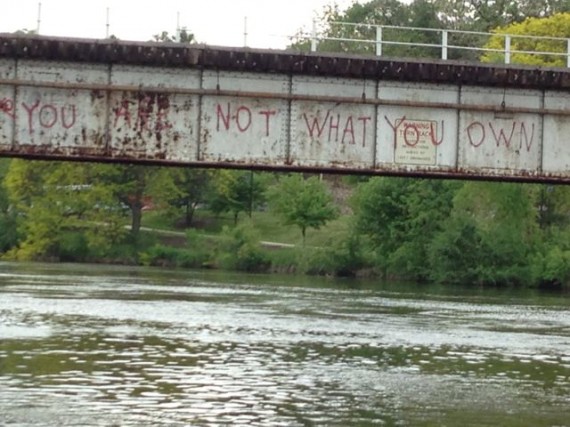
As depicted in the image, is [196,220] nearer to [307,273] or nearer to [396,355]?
[307,273]

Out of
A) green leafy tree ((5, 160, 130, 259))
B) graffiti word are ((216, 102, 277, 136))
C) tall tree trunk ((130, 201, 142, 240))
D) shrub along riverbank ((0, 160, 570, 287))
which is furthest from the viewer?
tall tree trunk ((130, 201, 142, 240))

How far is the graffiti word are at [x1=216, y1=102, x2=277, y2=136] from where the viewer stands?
107 ft

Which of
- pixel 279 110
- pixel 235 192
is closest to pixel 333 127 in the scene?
pixel 279 110

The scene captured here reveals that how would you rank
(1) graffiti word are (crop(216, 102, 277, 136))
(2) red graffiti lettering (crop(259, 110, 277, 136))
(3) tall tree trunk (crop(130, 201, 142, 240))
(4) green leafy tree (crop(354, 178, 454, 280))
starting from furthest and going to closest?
1. (3) tall tree trunk (crop(130, 201, 142, 240))
2. (4) green leafy tree (crop(354, 178, 454, 280))
3. (2) red graffiti lettering (crop(259, 110, 277, 136))
4. (1) graffiti word are (crop(216, 102, 277, 136))

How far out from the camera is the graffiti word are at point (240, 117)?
3269cm

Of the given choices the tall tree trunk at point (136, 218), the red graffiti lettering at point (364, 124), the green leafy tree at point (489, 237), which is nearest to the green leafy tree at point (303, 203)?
the tall tree trunk at point (136, 218)

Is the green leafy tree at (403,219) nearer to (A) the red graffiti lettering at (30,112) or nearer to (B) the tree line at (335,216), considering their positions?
(B) the tree line at (335,216)

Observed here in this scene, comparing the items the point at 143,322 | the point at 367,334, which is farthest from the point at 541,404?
the point at 143,322

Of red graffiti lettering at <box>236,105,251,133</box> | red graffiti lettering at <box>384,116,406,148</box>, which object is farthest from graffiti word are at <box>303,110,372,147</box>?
red graffiti lettering at <box>236,105,251,133</box>

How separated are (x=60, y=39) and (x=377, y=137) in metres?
7.02

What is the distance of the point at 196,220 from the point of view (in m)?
148

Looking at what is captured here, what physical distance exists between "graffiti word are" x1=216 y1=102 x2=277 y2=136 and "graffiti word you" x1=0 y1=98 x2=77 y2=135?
3076mm

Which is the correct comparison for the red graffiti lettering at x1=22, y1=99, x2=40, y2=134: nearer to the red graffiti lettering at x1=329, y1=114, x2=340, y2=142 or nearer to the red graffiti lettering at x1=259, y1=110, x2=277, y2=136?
the red graffiti lettering at x1=259, y1=110, x2=277, y2=136

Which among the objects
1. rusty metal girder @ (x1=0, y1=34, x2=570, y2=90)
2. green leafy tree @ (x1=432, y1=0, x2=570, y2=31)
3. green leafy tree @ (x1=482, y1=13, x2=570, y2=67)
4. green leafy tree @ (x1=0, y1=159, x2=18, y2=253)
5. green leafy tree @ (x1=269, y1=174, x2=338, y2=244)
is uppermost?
green leafy tree @ (x1=432, y1=0, x2=570, y2=31)
